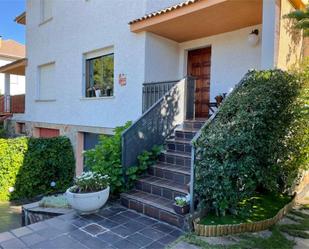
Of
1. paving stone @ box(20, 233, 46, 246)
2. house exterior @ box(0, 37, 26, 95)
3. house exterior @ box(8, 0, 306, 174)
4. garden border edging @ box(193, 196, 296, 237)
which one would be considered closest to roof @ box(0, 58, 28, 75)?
house exterior @ box(8, 0, 306, 174)

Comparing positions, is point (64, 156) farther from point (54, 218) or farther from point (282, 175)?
point (282, 175)

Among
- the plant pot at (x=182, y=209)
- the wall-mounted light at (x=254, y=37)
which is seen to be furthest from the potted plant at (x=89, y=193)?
Result: the wall-mounted light at (x=254, y=37)

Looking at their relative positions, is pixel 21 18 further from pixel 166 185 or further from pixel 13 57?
pixel 166 185

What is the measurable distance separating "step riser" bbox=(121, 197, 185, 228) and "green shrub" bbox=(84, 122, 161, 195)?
1.14 feet

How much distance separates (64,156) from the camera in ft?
34.8

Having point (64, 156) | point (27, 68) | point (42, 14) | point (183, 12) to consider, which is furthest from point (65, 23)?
point (183, 12)

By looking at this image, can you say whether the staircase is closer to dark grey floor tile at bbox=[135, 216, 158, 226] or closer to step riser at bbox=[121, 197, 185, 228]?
step riser at bbox=[121, 197, 185, 228]

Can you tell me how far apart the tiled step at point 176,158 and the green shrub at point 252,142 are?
127 centimetres

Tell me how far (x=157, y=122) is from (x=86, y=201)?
8.23 feet

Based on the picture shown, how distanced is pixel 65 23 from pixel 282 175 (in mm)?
10068

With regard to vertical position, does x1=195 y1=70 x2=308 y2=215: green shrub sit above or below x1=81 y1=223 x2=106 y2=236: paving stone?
above

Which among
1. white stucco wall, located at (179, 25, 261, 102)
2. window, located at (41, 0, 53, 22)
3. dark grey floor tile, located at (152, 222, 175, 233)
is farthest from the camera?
window, located at (41, 0, 53, 22)

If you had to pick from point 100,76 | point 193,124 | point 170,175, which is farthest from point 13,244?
point 100,76

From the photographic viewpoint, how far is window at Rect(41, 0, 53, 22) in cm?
1230
